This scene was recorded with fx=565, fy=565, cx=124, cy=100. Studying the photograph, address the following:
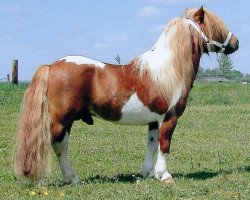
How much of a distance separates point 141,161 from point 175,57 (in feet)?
9.62

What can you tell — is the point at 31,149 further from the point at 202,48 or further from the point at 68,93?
the point at 202,48

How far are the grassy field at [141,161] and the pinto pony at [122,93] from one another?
1.35 feet

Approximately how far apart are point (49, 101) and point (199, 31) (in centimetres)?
239

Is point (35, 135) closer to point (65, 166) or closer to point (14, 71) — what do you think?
point (65, 166)

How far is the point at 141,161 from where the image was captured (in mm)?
10180

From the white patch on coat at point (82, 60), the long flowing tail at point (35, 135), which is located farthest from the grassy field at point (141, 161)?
the white patch on coat at point (82, 60)

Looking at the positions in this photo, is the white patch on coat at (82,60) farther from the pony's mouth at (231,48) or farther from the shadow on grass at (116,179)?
the pony's mouth at (231,48)

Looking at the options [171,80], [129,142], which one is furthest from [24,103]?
[129,142]

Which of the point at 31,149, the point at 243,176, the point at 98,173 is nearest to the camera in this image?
the point at 31,149

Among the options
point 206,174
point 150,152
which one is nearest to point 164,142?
point 150,152

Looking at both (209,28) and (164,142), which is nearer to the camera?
(164,142)

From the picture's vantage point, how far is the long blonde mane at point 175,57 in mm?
7750

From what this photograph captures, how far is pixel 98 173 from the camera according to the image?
8.84 metres

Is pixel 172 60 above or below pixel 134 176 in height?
above
